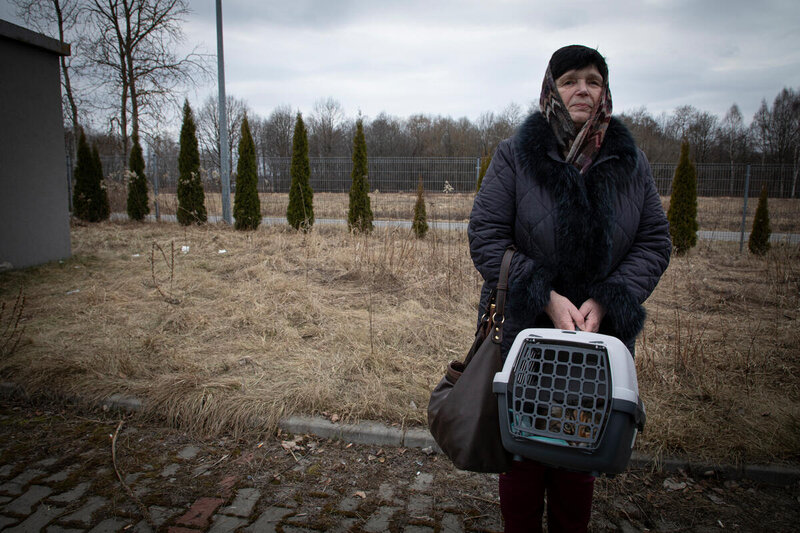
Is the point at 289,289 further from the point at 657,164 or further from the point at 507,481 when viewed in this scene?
the point at 657,164

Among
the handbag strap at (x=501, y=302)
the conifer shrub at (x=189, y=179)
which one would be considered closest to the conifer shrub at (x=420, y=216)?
the conifer shrub at (x=189, y=179)

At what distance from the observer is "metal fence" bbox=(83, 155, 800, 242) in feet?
31.9

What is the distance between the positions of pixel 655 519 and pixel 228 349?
3063 millimetres

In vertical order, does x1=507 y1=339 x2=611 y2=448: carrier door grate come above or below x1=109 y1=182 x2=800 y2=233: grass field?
below

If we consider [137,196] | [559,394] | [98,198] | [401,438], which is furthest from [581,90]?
[98,198]

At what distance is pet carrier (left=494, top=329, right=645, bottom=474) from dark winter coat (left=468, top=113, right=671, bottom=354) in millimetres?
218

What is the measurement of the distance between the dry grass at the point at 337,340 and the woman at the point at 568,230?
1251 mm

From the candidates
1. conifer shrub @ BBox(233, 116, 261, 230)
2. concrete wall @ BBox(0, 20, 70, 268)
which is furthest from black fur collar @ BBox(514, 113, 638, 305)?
conifer shrub @ BBox(233, 116, 261, 230)

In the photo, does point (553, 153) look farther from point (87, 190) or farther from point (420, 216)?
point (87, 190)

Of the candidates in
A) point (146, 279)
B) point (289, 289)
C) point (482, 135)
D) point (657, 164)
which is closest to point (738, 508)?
point (289, 289)

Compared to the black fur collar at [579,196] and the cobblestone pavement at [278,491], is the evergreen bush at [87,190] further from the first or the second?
the black fur collar at [579,196]

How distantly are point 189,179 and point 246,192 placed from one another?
2.01 metres

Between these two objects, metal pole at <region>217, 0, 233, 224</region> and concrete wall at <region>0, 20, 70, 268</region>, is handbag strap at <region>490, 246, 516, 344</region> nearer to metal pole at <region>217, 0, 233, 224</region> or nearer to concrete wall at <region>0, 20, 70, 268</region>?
concrete wall at <region>0, 20, 70, 268</region>

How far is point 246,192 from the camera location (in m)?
10.2
